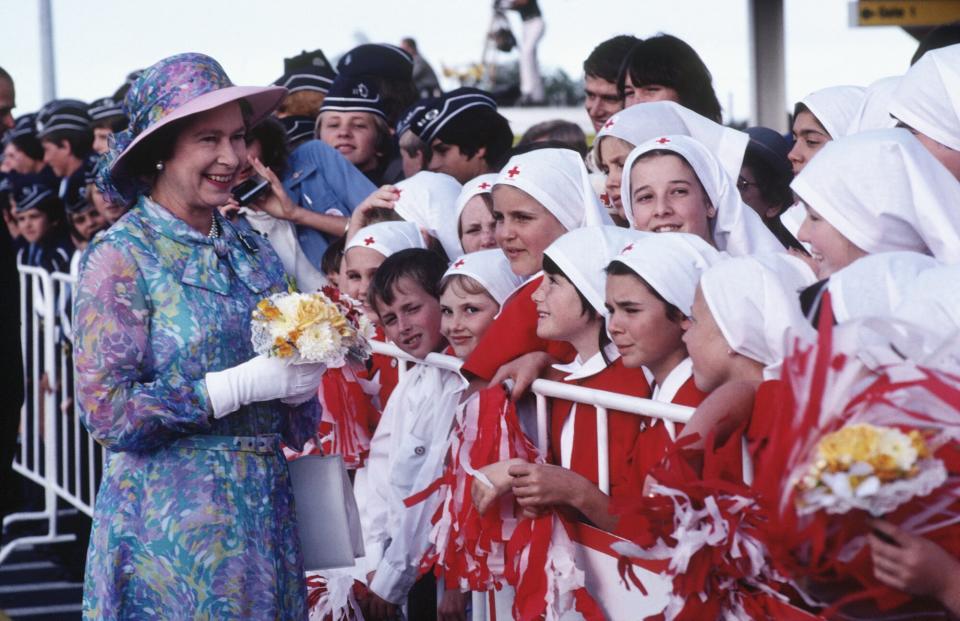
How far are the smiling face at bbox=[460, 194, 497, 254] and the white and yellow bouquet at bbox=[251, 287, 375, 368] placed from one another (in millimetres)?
Answer: 1622

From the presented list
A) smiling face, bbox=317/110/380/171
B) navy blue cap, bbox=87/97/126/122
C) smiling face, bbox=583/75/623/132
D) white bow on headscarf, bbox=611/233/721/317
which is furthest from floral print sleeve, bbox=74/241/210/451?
navy blue cap, bbox=87/97/126/122

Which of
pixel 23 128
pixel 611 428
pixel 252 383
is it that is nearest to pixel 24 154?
pixel 23 128

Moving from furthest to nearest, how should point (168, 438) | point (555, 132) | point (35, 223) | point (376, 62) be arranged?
point (35, 223) → point (555, 132) → point (376, 62) → point (168, 438)

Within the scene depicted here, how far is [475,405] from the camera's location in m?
3.71

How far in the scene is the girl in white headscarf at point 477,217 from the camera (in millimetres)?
4922

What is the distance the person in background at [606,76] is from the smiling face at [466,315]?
155cm

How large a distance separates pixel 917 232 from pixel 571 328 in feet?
3.41

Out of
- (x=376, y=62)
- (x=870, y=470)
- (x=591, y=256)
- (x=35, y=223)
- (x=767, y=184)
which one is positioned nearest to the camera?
(x=870, y=470)

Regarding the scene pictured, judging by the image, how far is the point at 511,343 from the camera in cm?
392

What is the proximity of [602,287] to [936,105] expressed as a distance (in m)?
1.04

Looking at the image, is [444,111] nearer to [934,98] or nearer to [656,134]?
[656,134]

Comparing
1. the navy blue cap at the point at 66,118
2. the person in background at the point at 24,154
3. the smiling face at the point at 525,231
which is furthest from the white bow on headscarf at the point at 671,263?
the person in background at the point at 24,154

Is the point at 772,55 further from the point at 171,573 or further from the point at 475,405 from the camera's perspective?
the point at 171,573

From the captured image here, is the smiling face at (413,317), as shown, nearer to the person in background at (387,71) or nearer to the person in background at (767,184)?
the person in background at (767,184)
